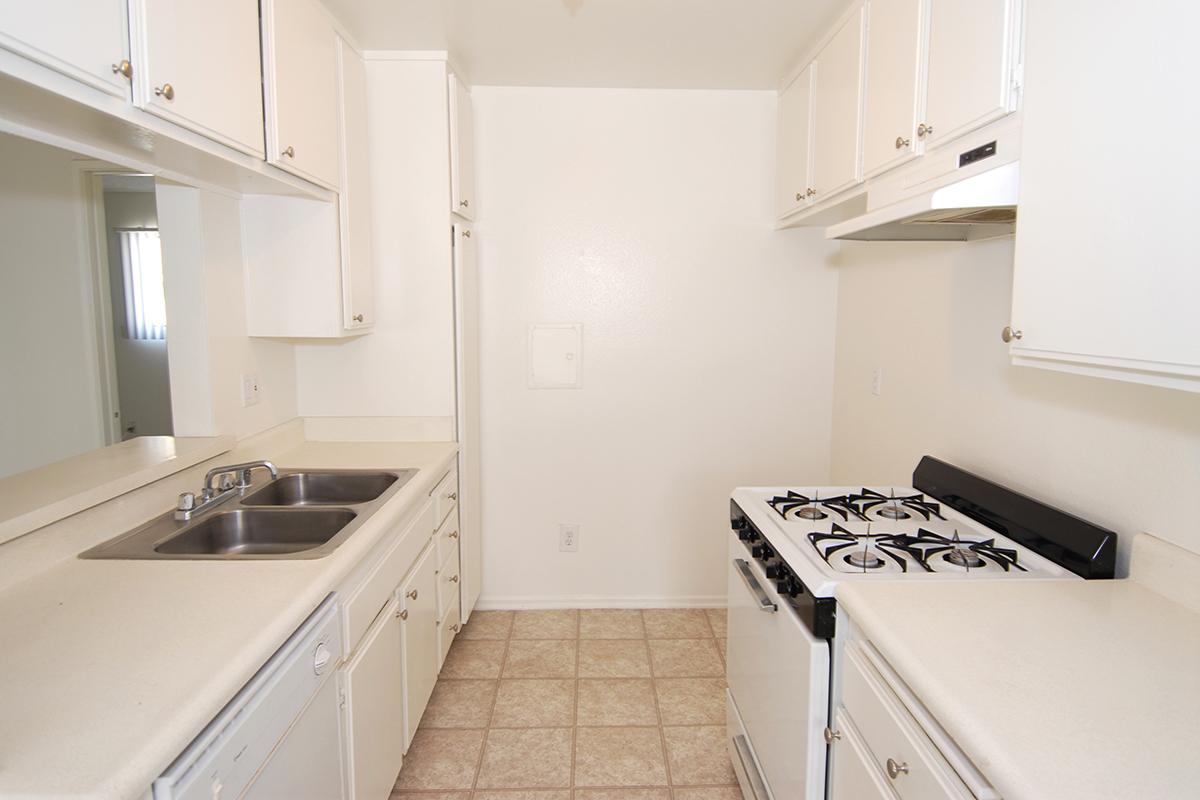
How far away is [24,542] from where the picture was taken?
143 cm

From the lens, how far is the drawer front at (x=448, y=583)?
255cm

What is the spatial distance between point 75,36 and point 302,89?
0.97m

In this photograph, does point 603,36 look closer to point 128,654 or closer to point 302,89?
point 302,89

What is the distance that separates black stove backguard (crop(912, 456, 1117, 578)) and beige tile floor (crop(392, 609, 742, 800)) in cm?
112

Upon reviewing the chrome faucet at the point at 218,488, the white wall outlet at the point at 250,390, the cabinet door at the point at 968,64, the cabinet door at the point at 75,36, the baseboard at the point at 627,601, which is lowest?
the baseboard at the point at 627,601

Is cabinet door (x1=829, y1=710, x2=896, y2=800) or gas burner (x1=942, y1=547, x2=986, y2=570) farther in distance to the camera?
gas burner (x1=942, y1=547, x2=986, y2=570)

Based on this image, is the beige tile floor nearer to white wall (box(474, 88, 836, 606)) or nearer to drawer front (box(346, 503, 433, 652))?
white wall (box(474, 88, 836, 606))

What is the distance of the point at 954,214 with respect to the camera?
153 centimetres

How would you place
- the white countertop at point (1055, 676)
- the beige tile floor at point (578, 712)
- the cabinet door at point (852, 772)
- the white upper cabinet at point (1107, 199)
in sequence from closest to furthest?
the white countertop at point (1055, 676)
the white upper cabinet at point (1107, 199)
the cabinet door at point (852, 772)
the beige tile floor at point (578, 712)

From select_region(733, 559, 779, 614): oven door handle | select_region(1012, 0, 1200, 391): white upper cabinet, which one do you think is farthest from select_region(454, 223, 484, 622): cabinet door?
select_region(1012, 0, 1200, 391): white upper cabinet

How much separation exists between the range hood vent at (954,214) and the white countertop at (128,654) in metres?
1.49

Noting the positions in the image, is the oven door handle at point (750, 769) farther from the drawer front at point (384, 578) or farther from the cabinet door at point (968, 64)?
the cabinet door at point (968, 64)

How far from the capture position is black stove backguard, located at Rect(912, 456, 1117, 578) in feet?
4.74

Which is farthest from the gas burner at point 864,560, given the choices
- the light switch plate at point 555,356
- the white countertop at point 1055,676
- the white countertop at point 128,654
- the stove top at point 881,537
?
the light switch plate at point 555,356
